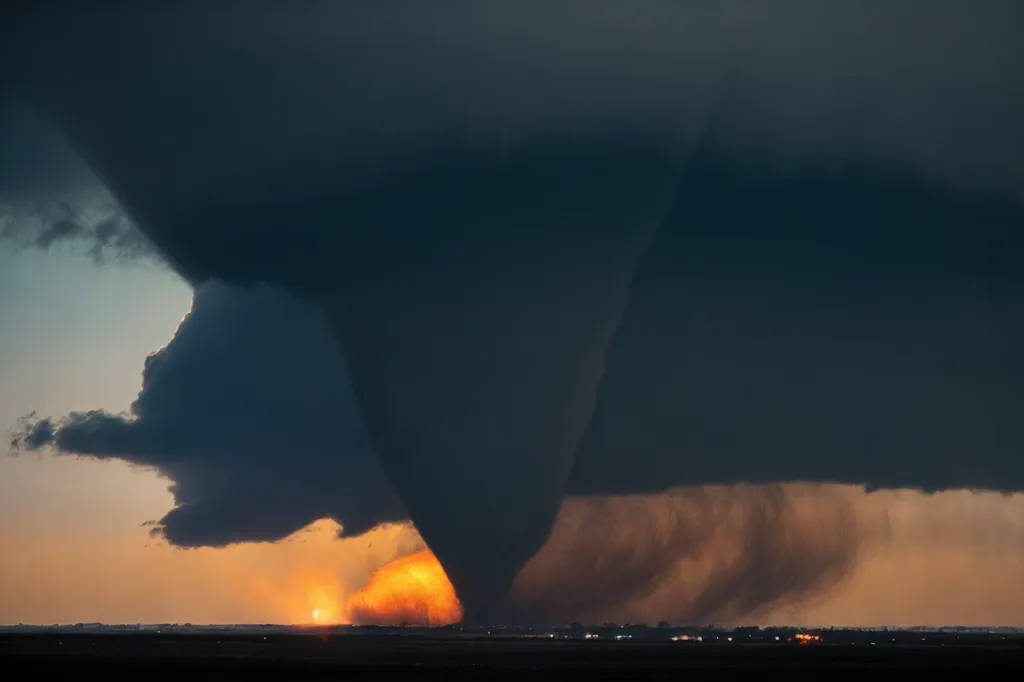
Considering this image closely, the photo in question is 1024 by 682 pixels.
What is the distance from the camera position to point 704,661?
114062 millimetres

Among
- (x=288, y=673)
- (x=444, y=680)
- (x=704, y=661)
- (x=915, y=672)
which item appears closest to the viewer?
(x=444, y=680)

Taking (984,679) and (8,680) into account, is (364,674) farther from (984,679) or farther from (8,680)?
(984,679)

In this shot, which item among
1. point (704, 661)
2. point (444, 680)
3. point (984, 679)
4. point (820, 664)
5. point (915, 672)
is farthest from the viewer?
point (704, 661)

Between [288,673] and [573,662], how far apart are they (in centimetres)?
3021

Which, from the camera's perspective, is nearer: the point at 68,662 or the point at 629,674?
the point at 629,674

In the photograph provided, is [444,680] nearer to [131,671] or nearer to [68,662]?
[131,671]

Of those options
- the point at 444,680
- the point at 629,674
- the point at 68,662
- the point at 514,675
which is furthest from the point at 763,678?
the point at 68,662

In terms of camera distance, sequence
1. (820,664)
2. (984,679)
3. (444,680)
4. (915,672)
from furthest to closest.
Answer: (820,664), (915,672), (984,679), (444,680)

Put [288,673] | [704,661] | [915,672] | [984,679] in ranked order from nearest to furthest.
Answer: [984,679] < [288,673] < [915,672] < [704,661]

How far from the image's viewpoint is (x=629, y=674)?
86125mm

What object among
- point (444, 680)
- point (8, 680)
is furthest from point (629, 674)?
point (8, 680)

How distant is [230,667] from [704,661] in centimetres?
4402

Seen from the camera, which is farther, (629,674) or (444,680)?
(629,674)

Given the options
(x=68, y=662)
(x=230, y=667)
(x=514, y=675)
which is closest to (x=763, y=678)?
(x=514, y=675)
